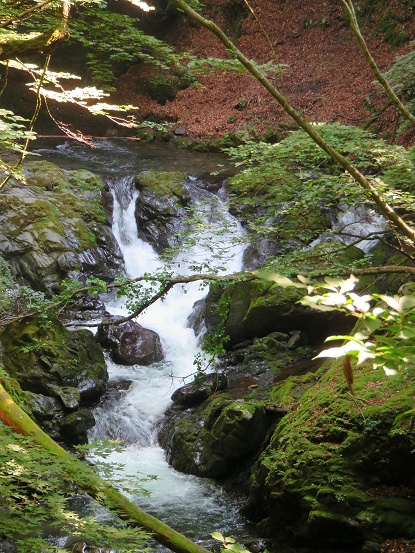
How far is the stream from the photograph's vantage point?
5605 mm

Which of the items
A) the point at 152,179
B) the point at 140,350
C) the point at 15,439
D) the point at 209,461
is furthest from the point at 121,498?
the point at 152,179

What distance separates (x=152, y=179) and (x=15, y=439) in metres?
9.55

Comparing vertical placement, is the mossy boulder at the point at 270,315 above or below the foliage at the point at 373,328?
above

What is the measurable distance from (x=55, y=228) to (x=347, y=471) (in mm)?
7520

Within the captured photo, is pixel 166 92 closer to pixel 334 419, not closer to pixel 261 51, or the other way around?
pixel 261 51

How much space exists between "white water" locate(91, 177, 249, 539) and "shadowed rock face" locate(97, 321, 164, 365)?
13 cm

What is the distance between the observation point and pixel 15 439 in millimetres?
3119

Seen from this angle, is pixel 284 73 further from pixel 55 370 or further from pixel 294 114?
pixel 294 114

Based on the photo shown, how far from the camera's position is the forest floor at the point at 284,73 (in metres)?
15.3

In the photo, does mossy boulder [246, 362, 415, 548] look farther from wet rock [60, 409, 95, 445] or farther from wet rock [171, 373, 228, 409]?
wet rock [60, 409, 95, 445]

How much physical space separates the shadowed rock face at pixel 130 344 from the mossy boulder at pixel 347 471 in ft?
13.2

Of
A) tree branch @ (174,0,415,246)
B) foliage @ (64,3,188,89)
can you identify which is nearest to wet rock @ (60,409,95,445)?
foliage @ (64,3,188,89)

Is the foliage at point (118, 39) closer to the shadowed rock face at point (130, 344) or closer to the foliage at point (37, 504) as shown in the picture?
the foliage at point (37, 504)

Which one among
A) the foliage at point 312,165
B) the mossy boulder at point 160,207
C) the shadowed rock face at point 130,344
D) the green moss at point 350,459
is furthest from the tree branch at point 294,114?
the mossy boulder at point 160,207
